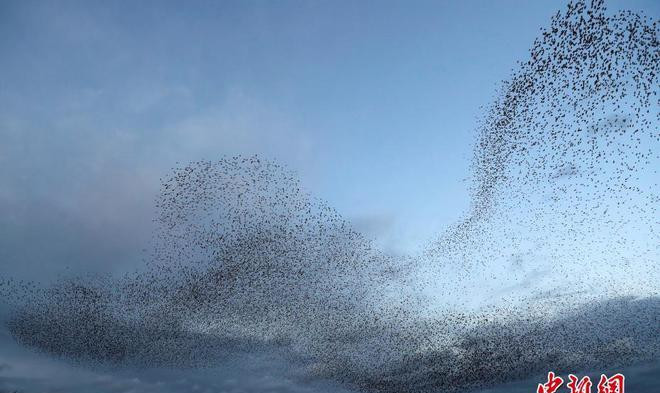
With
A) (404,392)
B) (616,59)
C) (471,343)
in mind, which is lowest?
(404,392)

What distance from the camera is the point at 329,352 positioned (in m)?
50.7

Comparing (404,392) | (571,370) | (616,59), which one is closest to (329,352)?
(404,392)

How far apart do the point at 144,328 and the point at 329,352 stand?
23.2 meters

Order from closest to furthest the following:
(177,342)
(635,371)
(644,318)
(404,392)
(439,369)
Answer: (177,342) → (644,318) → (635,371) → (439,369) → (404,392)

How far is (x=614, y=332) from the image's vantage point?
150 feet

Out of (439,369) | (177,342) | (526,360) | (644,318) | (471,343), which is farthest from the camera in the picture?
(439,369)

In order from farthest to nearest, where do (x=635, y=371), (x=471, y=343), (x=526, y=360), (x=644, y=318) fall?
(x=526, y=360) < (x=635, y=371) < (x=471, y=343) < (x=644, y=318)

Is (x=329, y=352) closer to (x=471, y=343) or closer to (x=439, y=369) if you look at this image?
(x=471, y=343)

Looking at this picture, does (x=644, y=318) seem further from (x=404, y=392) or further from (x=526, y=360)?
(x=404, y=392)

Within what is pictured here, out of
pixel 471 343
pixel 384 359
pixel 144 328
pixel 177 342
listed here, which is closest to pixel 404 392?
pixel 384 359

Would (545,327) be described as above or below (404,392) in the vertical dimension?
above

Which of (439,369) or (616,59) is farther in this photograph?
(439,369)

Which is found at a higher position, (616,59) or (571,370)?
(616,59)

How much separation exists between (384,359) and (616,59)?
53.4m
